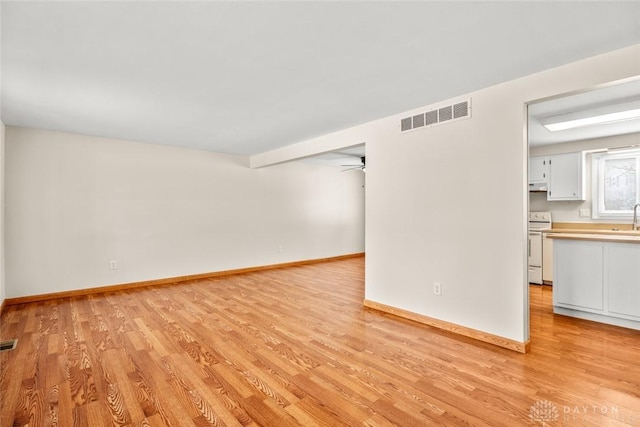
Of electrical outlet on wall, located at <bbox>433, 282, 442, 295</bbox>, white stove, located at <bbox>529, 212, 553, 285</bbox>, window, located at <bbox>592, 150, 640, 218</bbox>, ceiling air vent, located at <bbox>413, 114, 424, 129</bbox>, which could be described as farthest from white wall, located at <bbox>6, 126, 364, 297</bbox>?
window, located at <bbox>592, 150, 640, 218</bbox>

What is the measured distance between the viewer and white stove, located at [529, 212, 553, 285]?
4996 mm

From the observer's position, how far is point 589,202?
16.2 ft

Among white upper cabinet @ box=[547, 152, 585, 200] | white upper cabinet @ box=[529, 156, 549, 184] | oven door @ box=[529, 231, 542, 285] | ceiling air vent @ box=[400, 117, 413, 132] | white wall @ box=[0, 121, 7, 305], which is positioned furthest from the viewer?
white upper cabinet @ box=[529, 156, 549, 184]

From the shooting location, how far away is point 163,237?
5.33 m

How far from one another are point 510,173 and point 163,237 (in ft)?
17.0

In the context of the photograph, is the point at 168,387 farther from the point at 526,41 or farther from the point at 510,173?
the point at 526,41

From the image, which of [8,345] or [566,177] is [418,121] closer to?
[566,177]

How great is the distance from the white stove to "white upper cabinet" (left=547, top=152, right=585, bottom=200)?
365mm

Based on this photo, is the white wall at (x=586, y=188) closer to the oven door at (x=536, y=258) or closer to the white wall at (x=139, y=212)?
the oven door at (x=536, y=258)

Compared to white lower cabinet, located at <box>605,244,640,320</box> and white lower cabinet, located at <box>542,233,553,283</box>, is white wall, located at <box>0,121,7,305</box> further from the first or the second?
white lower cabinet, located at <box>542,233,553,283</box>

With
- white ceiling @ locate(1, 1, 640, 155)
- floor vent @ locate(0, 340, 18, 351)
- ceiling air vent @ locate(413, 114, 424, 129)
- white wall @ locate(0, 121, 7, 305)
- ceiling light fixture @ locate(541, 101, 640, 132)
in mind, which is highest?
white ceiling @ locate(1, 1, 640, 155)

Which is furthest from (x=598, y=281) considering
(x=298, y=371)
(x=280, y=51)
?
(x=280, y=51)

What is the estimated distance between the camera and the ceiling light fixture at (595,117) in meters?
3.17

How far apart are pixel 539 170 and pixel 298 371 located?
5311 mm
